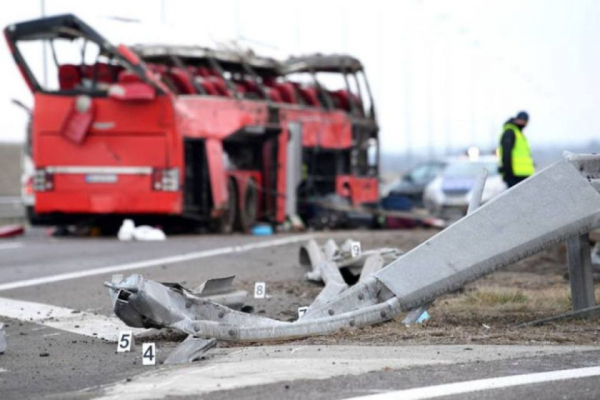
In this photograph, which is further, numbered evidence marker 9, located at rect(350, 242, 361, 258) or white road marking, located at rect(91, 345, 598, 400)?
numbered evidence marker 9, located at rect(350, 242, 361, 258)

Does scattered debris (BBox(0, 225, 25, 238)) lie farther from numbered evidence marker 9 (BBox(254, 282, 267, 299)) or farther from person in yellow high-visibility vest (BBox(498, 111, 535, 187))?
numbered evidence marker 9 (BBox(254, 282, 267, 299))

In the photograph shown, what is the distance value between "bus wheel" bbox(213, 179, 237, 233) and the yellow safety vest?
6.58 meters

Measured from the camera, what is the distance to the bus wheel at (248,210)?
25.2 metres

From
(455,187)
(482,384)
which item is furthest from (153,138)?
(482,384)

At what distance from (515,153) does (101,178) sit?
7.73 metres

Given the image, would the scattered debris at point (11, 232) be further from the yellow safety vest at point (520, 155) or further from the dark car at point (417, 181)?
the dark car at point (417, 181)

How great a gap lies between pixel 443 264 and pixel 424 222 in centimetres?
1830

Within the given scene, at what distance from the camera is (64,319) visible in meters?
11.2

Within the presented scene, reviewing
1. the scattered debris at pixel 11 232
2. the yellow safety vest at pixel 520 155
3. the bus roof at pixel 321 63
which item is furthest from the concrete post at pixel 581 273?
the bus roof at pixel 321 63

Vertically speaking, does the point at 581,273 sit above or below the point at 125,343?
above

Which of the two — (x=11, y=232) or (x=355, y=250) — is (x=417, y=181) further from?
(x=355, y=250)

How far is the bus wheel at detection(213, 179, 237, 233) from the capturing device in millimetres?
24500

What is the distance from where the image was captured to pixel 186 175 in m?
23.8

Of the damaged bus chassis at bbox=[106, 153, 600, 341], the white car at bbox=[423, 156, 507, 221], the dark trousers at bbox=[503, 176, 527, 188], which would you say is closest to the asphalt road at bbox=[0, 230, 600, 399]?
the damaged bus chassis at bbox=[106, 153, 600, 341]
